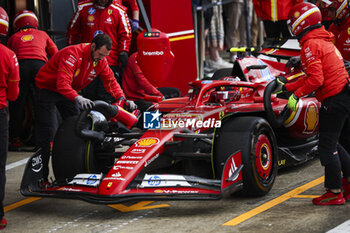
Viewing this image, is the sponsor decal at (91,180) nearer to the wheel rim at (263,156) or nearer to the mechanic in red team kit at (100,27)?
the wheel rim at (263,156)

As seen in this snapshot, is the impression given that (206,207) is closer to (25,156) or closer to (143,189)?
(143,189)

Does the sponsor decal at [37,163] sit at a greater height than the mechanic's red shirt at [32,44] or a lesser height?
lesser

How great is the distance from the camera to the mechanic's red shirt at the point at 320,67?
6.39 meters

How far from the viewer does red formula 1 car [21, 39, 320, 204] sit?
627 cm

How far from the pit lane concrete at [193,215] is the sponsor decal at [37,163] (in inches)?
15.0

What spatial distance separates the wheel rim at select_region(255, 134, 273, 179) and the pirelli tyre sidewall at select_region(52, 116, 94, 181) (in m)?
1.64

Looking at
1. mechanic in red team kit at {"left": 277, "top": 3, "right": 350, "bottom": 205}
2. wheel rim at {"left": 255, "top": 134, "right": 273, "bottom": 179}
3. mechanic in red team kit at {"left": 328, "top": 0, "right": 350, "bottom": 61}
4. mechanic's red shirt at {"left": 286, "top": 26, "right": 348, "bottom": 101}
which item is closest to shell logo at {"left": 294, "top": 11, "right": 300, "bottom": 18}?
mechanic in red team kit at {"left": 277, "top": 3, "right": 350, "bottom": 205}

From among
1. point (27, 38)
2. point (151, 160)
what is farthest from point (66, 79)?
point (27, 38)

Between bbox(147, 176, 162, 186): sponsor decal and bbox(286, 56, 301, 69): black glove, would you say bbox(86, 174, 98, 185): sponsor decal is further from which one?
bbox(286, 56, 301, 69): black glove

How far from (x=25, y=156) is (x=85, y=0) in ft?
7.88

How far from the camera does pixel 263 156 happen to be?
6.91 meters

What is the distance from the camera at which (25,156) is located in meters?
9.53

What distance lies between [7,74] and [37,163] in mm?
1109

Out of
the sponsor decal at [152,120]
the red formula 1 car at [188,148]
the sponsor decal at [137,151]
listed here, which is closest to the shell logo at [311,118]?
the red formula 1 car at [188,148]
